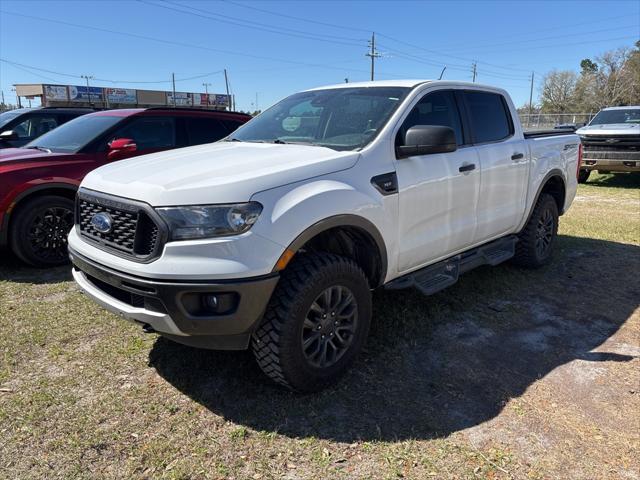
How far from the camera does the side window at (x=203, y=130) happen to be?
6609mm

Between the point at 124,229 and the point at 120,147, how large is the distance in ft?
10.2

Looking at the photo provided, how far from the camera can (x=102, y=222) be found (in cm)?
291

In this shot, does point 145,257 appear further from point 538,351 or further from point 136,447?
point 538,351

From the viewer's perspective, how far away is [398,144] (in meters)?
3.44

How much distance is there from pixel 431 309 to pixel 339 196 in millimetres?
1838

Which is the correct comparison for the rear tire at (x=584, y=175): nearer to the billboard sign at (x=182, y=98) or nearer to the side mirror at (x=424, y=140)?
Result: the side mirror at (x=424, y=140)

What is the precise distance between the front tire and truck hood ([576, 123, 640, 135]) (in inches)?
436

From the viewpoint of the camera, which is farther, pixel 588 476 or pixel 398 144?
pixel 398 144

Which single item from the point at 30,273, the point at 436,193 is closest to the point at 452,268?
the point at 436,193

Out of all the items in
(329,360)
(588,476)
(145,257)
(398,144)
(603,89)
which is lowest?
(588,476)

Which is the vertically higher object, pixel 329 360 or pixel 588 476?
pixel 329 360

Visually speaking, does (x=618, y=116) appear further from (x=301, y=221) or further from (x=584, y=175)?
(x=301, y=221)

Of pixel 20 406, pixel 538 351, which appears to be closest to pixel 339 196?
pixel 538 351

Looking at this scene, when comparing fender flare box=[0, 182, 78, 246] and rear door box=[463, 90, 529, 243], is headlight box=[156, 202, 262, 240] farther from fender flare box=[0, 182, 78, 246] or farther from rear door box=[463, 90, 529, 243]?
fender flare box=[0, 182, 78, 246]
